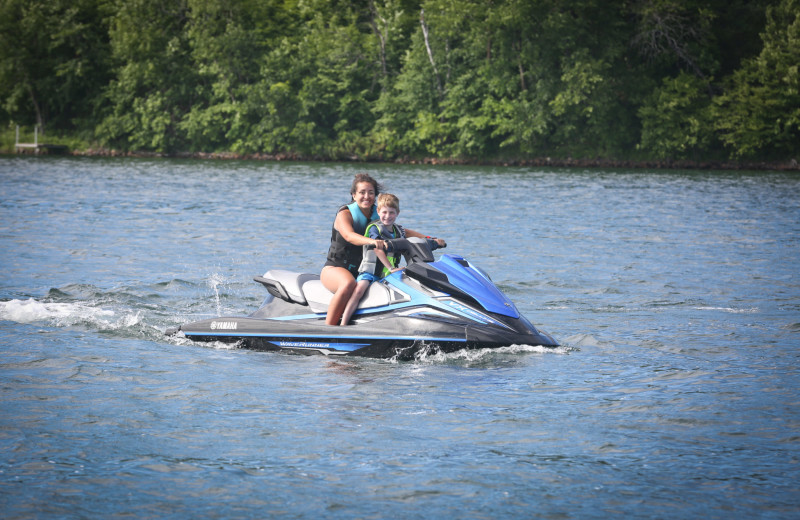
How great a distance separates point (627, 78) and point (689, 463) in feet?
156

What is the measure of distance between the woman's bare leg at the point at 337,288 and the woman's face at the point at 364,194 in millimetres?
575

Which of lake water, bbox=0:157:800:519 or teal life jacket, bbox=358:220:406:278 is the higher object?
teal life jacket, bbox=358:220:406:278

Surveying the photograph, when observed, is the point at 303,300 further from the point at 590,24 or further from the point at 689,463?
the point at 590,24

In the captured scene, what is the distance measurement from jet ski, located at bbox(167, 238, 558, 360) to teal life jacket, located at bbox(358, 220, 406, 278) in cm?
14

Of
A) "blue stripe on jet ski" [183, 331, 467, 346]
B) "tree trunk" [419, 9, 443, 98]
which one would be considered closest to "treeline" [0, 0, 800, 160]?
"tree trunk" [419, 9, 443, 98]

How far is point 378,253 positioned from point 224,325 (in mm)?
1600

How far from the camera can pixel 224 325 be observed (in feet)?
27.8

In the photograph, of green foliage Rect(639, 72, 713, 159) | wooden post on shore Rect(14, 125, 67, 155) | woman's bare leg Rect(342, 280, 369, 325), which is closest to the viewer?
woman's bare leg Rect(342, 280, 369, 325)

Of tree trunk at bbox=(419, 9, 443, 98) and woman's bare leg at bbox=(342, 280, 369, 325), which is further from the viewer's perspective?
tree trunk at bbox=(419, 9, 443, 98)

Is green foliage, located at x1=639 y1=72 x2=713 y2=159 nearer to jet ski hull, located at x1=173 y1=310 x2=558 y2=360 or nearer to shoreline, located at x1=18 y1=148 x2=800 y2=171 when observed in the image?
shoreline, located at x1=18 y1=148 x2=800 y2=171

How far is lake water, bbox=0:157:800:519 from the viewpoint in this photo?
498 cm

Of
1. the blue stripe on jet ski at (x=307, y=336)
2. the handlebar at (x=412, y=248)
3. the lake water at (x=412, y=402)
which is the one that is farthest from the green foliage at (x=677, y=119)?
the blue stripe on jet ski at (x=307, y=336)

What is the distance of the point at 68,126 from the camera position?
202ft

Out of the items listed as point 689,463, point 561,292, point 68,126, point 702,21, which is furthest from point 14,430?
point 68,126
